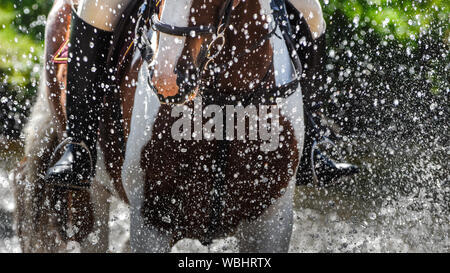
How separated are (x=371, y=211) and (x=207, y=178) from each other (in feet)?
7.00

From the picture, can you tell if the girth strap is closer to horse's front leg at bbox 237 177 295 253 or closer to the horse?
the horse

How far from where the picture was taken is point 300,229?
2984mm

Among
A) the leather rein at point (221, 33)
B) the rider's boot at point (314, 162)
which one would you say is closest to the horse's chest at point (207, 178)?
the leather rein at point (221, 33)

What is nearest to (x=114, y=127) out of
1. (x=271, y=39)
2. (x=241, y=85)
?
(x=241, y=85)

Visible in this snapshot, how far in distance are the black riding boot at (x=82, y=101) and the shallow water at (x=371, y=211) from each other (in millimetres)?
547

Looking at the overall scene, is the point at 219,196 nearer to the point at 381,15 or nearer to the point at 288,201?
the point at 288,201

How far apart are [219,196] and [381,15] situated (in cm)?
275

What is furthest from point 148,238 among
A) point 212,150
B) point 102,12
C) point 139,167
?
point 102,12

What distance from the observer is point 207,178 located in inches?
64.7

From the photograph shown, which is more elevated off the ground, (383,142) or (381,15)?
(381,15)

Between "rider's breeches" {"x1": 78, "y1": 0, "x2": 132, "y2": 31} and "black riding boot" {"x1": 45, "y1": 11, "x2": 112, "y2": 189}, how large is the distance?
24mm

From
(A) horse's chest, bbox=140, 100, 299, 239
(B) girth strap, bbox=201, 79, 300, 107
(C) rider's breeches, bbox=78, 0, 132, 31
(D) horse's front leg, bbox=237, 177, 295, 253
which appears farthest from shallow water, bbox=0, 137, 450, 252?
(C) rider's breeches, bbox=78, 0, 132, 31

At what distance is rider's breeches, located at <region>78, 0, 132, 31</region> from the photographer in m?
1.76

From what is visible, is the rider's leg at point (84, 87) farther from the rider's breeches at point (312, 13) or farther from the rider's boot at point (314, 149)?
the rider's boot at point (314, 149)
